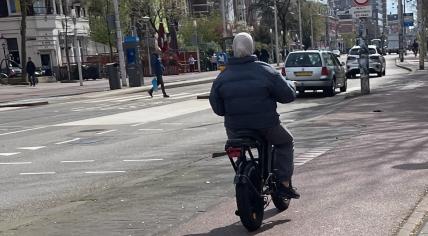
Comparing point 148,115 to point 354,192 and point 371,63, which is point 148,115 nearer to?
point 354,192

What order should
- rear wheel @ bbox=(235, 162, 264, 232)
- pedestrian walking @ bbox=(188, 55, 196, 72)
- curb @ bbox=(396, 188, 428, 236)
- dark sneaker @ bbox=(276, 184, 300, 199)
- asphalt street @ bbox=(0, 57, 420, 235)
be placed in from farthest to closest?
pedestrian walking @ bbox=(188, 55, 196, 72), asphalt street @ bbox=(0, 57, 420, 235), dark sneaker @ bbox=(276, 184, 300, 199), rear wheel @ bbox=(235, 162, 264, 232), curb @ bbox=(396, 188, 428, 236)

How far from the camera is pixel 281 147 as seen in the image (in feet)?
17.9

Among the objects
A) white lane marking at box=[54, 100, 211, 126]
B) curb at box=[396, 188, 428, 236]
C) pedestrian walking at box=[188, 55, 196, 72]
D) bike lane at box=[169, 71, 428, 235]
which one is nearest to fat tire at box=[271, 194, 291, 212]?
bike lane at box=[169, 71, 428, 235]

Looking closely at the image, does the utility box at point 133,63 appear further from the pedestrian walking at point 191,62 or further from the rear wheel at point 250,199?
the rear wheel at point 250,199

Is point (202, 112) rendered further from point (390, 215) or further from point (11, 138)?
point (390, 215)

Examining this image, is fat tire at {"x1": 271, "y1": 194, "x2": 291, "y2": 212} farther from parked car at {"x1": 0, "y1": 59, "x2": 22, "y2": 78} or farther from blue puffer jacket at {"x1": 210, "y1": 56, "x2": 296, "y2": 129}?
parked car at {"x1": 0, "y1": 59, "x2": 22, "y2": 78}

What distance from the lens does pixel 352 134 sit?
10617 mm

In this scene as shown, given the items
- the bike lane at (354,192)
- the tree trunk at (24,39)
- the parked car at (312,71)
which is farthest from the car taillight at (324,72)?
the tree trunk at (24,39)

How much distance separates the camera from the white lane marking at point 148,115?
15.9m

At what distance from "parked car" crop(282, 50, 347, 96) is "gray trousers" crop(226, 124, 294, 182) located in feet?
49.0

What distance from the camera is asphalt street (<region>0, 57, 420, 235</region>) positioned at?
5.74 meters

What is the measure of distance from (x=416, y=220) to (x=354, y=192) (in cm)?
117

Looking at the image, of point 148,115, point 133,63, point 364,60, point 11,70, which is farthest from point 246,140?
point 11,70

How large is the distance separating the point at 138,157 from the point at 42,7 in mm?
49702
